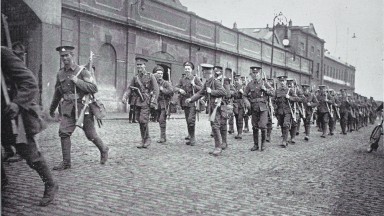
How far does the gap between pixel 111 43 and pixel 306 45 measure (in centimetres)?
4255

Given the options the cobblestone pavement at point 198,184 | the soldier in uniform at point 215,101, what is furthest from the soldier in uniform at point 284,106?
the soldier in uniform at point 215,101

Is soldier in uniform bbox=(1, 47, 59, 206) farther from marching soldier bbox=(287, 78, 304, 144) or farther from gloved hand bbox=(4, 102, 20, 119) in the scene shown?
marching soldier bbox=(287, 78, 304, 144)

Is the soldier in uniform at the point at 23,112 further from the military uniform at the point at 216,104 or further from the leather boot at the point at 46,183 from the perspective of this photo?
the military uniform at the point at 216,104

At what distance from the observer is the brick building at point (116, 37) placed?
16453 millimetres

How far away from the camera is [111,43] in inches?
803

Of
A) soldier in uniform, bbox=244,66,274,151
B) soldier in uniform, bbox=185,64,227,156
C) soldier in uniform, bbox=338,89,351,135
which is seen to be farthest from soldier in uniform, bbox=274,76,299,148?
soldier in uniform, bbox=338,89,351,135

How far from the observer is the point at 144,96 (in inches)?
364

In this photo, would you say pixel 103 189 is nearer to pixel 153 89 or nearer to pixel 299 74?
pixel 153 89

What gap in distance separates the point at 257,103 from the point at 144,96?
279cm

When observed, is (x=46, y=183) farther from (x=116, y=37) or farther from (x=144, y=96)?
(x=116, y=37)

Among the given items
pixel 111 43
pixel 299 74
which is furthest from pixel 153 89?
pixel 299 74

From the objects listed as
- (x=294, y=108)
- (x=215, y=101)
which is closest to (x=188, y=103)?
(x=215, y=101)

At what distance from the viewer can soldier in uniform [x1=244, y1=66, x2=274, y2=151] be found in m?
9.89

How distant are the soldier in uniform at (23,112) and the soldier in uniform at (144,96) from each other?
4.73 m
